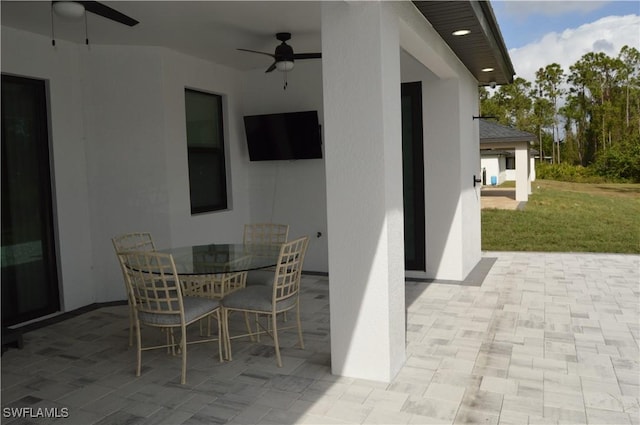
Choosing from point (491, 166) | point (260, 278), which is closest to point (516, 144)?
point (491, 166)

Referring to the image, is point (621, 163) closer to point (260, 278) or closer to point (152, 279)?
point (260, 278)

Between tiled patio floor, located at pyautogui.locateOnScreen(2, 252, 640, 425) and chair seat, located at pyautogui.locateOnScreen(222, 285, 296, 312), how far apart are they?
416mm

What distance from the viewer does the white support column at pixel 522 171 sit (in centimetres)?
1562

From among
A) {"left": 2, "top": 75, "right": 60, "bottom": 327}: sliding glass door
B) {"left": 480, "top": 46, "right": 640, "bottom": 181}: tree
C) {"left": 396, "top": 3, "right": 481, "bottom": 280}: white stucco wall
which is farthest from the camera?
{"left": 480, "top": 46, "right": 640, "bottom": 181}: tree

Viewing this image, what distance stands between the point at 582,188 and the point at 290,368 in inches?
775

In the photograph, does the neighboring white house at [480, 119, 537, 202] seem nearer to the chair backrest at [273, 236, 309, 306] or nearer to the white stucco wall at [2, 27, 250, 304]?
the white stucco wall at [2, 27, 250, 304]

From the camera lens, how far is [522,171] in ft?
54.4

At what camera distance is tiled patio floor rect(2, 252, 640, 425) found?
9.61ft

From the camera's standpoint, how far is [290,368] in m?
3.62

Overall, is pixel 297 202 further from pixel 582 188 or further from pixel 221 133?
pixel 582 188

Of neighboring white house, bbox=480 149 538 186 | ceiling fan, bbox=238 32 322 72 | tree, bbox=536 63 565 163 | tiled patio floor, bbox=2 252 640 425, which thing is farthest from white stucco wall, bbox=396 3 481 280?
tree, bbox=536 63 565 163

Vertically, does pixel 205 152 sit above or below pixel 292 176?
above

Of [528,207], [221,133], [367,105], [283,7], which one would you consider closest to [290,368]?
[367,105]

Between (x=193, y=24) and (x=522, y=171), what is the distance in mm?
14148
